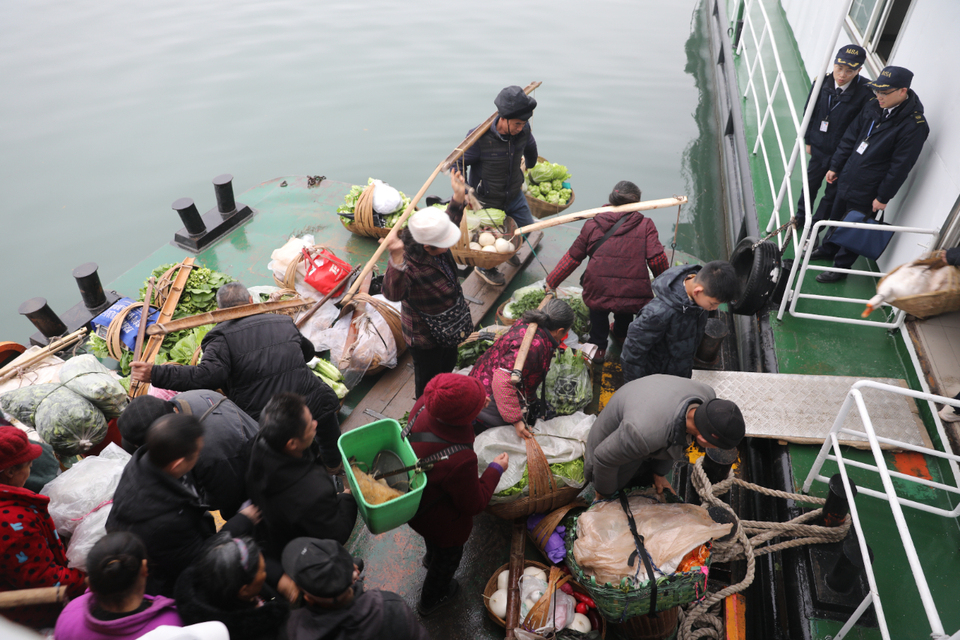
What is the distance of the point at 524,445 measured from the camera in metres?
3.37

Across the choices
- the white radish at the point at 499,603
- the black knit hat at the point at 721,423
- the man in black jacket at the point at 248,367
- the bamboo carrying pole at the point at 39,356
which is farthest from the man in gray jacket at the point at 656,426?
the bamboo carrying pole at the point at 39,356

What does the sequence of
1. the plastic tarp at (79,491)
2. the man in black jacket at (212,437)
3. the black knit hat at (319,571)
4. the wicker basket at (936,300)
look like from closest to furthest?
the black knit hat at (319,571) < the man in black jacket at (212,437) < the plastic tarp at (79,491) < the wicker basket at (936,300)

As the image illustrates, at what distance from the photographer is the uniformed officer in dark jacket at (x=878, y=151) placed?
4074 millimetres

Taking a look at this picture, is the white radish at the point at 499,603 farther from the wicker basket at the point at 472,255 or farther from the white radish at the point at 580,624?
the wicker basket at the point at 472,255

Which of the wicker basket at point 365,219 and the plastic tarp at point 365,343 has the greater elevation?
the wicker basket at point 365,219

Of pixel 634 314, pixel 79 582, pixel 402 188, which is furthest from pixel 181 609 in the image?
pixel 402 188

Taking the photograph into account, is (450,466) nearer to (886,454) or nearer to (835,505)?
(835,505)

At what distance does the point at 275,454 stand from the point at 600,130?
27.1ft

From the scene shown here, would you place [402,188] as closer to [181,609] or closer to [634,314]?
[634,314]

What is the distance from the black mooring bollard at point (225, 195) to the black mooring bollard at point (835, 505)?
636 centimetres

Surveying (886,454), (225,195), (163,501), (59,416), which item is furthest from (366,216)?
(886,454)

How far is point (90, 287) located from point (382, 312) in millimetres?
2959

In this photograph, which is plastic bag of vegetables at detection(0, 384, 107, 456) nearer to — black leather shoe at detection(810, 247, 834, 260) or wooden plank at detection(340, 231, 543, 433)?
wooden plank at detection(340, 231, 543, 433)

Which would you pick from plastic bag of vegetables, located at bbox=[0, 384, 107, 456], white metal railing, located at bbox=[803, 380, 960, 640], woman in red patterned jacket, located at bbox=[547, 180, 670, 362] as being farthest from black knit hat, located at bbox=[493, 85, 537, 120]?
plastic bag of vegetables, located at bbox=[0, 384, 107, 456]
